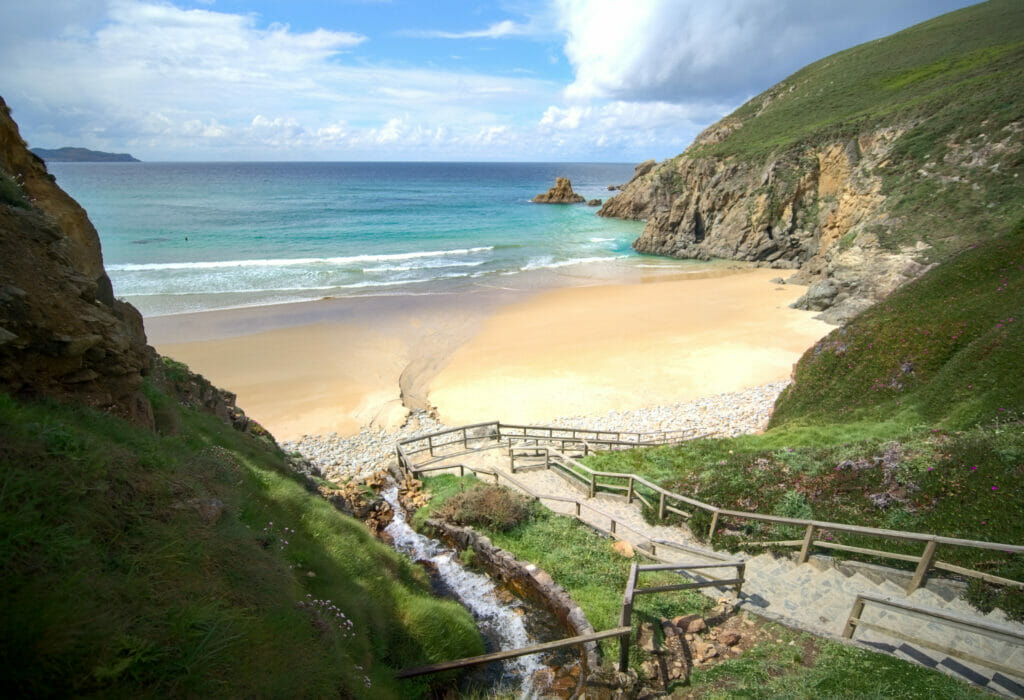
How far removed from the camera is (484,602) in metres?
8.96

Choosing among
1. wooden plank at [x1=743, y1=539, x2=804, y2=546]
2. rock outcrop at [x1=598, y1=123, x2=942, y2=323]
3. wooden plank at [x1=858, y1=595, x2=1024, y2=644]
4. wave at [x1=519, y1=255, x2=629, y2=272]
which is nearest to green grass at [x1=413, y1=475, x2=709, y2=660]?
wooden plank at [x1=743, y1=539, x2=804, y2=546]

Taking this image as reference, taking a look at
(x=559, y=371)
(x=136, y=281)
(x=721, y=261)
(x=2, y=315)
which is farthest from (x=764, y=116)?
(x=2, y=315)

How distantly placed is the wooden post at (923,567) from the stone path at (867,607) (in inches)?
3.4

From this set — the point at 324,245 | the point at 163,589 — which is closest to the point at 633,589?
the point at 163,589

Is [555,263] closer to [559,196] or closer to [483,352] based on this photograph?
[483,352]

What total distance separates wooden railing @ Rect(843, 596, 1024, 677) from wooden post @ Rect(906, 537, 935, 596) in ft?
2.13

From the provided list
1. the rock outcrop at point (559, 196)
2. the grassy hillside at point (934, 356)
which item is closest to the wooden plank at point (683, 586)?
the grassy hillside at point (934, 356)

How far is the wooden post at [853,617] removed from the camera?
19.7 ft

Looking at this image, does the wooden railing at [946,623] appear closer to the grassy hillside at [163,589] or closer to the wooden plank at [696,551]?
the wooden plank at [696,551]

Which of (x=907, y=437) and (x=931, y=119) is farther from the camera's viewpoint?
(x=931, y=119)

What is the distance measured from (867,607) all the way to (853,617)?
0.68 meters

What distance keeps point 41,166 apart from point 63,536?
26.5ft

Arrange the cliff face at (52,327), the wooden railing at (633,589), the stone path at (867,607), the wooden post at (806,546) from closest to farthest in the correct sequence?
the stone path at (867,607), the cliff face at (52,327), the wooden railing at (633,589), the wooden post at (806,546)

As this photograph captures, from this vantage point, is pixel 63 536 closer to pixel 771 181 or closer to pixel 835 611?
pixel 835 611
